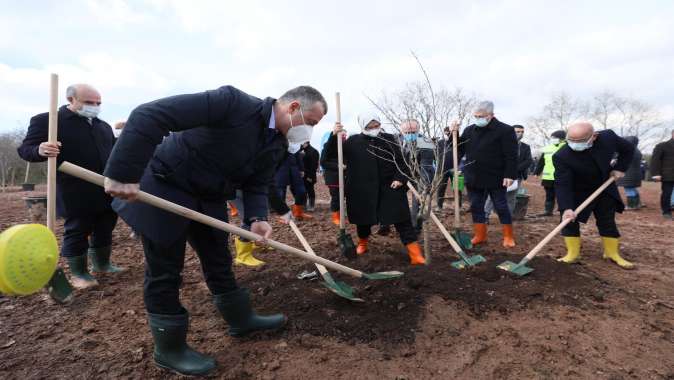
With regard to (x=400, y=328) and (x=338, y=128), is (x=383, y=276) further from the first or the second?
(x=338, y=128)

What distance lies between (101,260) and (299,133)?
10.00 feet

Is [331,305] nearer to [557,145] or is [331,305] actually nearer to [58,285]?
[58,285]

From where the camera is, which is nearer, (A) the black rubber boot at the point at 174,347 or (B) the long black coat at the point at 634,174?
(A) the black rubber boot at the point at 174,347

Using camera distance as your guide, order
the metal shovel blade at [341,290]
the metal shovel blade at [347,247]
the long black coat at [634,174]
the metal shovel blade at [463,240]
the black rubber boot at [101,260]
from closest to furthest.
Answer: the metal shovel blade at [341,290]
the black rubber boot at [101,260]
the metal shovel blade at [347,247]
the metal shovel blade at [463,240]
the long black coat at [634,174]

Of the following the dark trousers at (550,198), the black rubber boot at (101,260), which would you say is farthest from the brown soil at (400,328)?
the dark trousers at (550,198)

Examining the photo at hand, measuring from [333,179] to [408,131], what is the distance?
8.91ft

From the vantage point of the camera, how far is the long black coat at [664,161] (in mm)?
7742

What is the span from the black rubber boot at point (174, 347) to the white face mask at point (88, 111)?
2417 mm

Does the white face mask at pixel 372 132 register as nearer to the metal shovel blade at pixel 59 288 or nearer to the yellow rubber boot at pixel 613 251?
the yellow rubber boot at pixel 613 251

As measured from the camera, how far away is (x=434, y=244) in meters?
5.24

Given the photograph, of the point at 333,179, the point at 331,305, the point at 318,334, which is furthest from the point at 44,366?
the point at 333,179

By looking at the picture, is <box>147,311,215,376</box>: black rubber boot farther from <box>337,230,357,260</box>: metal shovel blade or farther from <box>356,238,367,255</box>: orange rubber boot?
<box>356,238,367,255</box>: orange rubber boot

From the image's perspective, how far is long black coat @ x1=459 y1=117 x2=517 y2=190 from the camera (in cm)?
506

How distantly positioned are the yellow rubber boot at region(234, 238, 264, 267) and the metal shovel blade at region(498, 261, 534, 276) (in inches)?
107
